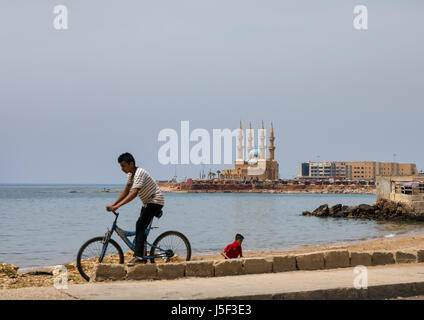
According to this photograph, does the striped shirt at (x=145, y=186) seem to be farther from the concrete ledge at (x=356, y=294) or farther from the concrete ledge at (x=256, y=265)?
the concrete ledge at (x=356, y=294)

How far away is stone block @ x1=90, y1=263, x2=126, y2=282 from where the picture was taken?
24.9 feet

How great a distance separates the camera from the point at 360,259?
9.31 metres

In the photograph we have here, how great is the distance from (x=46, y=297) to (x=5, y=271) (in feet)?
19.6

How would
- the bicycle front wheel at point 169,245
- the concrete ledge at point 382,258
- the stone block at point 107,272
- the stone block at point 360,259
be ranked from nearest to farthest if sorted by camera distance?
the stone block at point 107,272, the bicycle front wheel at point 169,245, the stone block at point 360,259, the concrete ledge at point 382,258

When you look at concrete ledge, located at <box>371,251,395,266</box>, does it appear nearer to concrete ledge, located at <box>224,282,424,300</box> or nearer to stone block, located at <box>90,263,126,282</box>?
concrete ledge, located at <box>224,282,424,300</box>

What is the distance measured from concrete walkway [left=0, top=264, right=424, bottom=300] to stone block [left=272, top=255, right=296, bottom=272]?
0.88ft

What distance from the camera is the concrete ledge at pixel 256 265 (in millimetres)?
8398

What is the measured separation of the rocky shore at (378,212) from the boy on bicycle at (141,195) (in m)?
38.5

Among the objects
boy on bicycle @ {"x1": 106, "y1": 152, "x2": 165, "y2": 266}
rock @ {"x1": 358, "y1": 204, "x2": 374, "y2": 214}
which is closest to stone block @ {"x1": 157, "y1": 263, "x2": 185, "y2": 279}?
boy on bicycle @ {"x1": 106, "y1": 152, "x2": 165, "y2": 266}

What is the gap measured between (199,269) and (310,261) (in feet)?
6.28

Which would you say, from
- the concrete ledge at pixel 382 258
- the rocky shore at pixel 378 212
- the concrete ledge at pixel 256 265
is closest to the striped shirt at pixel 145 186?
the concrete ledge at pixel 256 265

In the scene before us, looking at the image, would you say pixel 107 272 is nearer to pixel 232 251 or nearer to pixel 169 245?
pixel 169 245

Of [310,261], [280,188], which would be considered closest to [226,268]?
[310,261]
